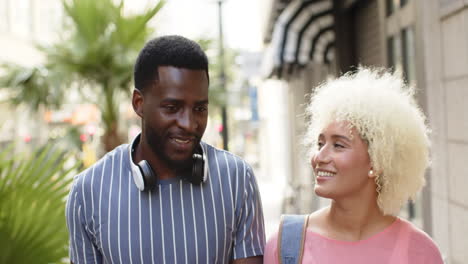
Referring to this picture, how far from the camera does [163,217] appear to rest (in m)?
2.07

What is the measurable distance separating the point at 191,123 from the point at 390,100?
2.82ft

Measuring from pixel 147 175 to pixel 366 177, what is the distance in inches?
35.6

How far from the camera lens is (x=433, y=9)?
14.9ft

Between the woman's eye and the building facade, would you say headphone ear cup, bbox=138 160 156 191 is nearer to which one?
the woman's eye

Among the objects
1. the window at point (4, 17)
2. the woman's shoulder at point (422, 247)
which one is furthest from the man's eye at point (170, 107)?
the window at point (4, 17)

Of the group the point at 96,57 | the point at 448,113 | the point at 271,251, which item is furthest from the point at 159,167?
the point at 96,57

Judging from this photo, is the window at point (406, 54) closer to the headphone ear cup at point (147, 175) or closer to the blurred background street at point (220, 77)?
the blurred background street at point (220, 77)

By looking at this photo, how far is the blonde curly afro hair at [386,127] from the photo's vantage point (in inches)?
86.8

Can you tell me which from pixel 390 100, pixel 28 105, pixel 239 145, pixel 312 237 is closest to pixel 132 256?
pixel 312 237

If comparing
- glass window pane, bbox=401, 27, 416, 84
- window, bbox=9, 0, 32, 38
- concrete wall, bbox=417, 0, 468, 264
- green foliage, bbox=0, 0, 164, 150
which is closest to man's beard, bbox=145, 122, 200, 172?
concrete wall, bbox=417, 0, 468, 264

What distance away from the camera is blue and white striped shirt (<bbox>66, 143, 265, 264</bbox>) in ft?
6.68

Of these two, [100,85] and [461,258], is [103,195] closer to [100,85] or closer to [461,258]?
[461,258]

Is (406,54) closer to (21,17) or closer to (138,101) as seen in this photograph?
(138,101)

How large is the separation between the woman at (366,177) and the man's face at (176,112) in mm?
552
